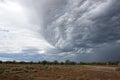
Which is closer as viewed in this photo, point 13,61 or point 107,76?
point 107,76

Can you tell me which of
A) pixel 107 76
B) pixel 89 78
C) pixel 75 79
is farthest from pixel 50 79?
pixel 107 76

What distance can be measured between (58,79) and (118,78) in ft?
33.9

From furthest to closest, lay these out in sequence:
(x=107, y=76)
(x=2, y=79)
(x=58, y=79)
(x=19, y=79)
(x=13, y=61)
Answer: (x=13, y=61)
(x=107, y=76)
(x=58, y=79)
(x=19, y=79)
(x=2, y=79)

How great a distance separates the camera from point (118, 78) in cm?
3984

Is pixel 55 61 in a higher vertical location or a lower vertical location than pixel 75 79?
higher

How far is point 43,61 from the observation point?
108812 mm

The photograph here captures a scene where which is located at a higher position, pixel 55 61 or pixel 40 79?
pixel 55 61

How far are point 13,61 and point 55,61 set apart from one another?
20.0 metres

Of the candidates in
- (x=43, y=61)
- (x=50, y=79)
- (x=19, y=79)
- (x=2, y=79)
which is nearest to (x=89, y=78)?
(x=50, y=79)

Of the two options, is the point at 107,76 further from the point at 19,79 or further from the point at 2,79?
the point at 2,79

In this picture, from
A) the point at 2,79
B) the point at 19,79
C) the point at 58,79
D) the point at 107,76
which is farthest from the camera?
the point at 107,76

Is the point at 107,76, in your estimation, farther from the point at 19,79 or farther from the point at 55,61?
the point at 55,61

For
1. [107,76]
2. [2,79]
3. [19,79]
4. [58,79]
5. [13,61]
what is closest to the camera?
[2,79]

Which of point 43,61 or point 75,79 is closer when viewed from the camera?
point 75,79
